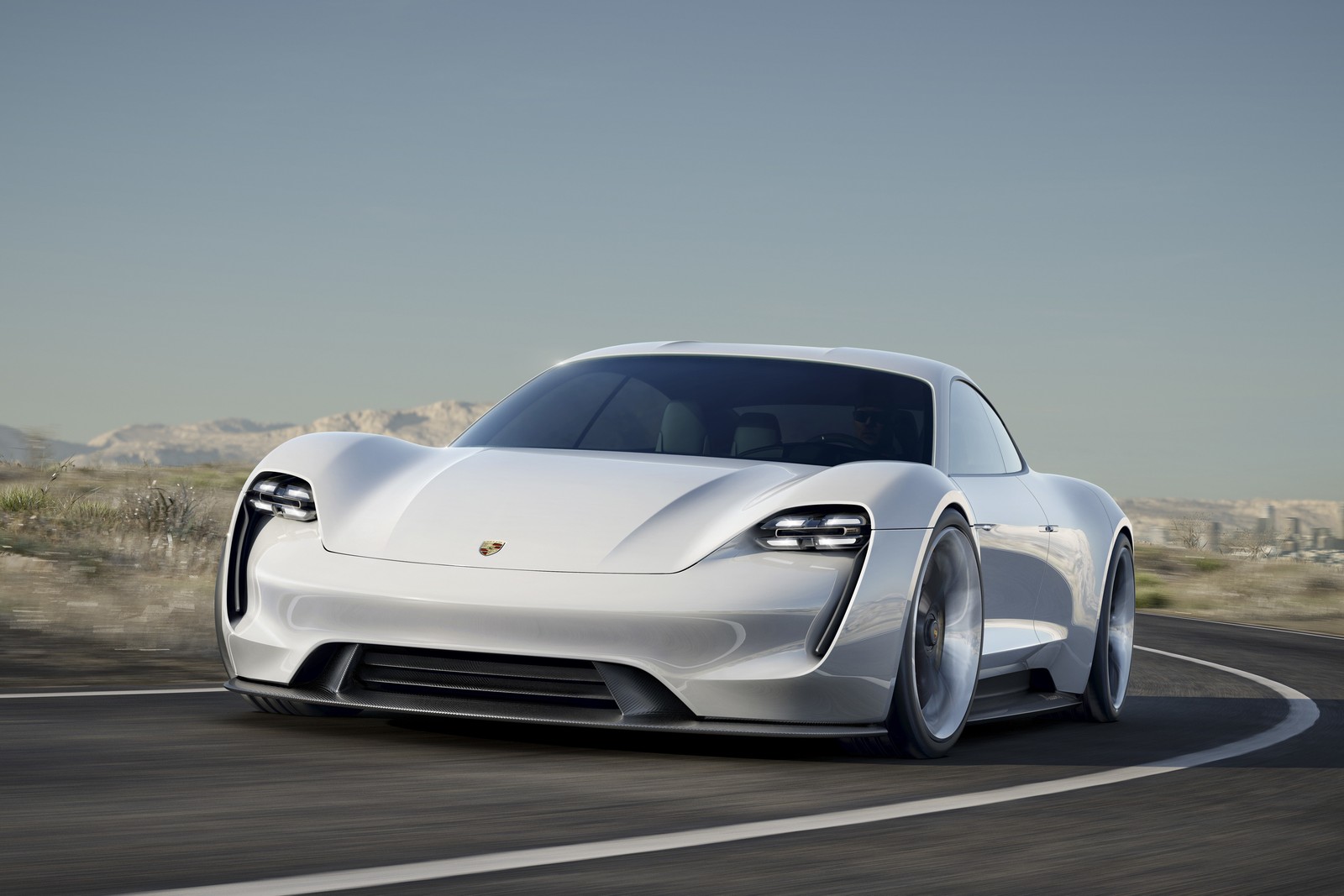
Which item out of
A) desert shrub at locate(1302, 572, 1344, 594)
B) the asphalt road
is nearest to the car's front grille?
the asphalt road

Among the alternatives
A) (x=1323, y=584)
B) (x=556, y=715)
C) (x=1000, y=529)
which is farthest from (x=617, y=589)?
(x=1323, y=584)

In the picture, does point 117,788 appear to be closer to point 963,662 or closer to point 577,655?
point 577,655

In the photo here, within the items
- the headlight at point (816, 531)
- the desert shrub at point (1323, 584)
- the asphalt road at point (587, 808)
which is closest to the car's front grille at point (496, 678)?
the asphalt road at point (587, 808)

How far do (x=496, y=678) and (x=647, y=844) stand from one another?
1316 mm

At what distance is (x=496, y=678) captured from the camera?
4887 mm

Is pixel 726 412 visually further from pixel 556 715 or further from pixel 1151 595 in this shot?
pixel 1151 595

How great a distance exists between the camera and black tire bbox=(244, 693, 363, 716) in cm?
553

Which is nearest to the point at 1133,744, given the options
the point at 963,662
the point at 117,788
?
the point at 963,662

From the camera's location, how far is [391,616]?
15.9 feet

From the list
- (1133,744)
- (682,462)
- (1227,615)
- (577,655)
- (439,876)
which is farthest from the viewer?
(1227,615)

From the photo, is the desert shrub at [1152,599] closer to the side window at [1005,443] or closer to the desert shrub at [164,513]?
the desert shrub at [164,513]

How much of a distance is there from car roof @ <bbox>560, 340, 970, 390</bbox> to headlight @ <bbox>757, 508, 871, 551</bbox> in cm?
170

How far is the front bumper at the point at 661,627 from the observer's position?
4.78 metres

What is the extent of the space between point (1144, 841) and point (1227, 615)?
21897 millimetres
